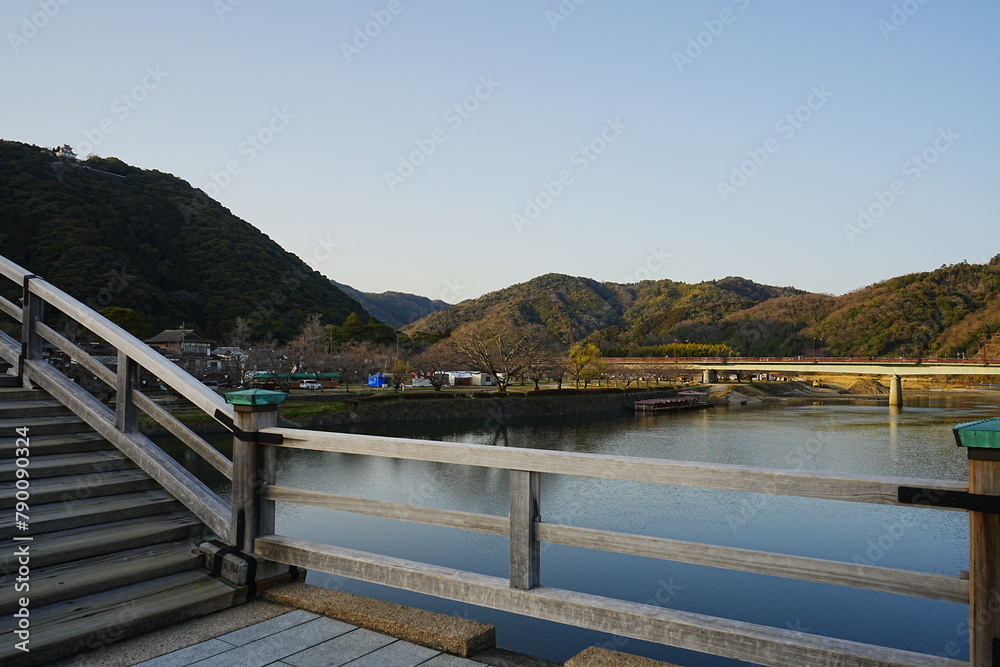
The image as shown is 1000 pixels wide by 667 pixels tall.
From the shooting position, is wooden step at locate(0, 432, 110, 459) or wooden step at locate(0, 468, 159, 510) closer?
wooden step at locate(0, 468, 159, 510)

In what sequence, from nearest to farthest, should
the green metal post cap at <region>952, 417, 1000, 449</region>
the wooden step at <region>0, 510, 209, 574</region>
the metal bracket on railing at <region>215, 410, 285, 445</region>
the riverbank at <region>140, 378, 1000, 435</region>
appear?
the green metal post cap at <region>952, 417, 1000, 449</region> < the wooden step at <region>0, 510, 209, 574</region> < the metal bracket on railing at <region>215, 410, 285, 445</region> < the riverbank at <region>140, 378, 1000, 435</region>

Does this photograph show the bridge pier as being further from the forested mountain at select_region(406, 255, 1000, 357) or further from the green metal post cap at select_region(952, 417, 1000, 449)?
the green metal post cap at select_region(952, 417, 1000, 449)

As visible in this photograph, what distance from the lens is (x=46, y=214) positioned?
5209cm

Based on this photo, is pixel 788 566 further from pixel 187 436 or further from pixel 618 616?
pixel 187 436

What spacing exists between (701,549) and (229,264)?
7092 centimetres

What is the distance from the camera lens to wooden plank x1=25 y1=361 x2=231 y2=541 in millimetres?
3490

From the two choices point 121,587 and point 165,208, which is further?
point 165,208

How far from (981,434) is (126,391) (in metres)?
4.25

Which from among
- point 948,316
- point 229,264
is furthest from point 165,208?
point 948,316

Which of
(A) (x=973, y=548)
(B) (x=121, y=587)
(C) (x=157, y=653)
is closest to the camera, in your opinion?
(A) (x=973, y=548)

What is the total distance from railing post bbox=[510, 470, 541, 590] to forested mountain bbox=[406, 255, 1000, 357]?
68.9 m

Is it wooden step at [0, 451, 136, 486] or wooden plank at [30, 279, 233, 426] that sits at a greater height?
wooden plank at [30, 279, 233, 426]

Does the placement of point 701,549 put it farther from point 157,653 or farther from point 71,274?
point 71,274

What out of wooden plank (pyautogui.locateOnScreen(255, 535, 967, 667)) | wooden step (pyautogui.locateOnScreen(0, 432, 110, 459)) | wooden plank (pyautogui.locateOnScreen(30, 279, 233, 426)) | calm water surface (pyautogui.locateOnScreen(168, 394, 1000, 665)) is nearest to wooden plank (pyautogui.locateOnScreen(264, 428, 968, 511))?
wooden plank (pyautogui.locateOnScreen(255, 535, 967, 667))
